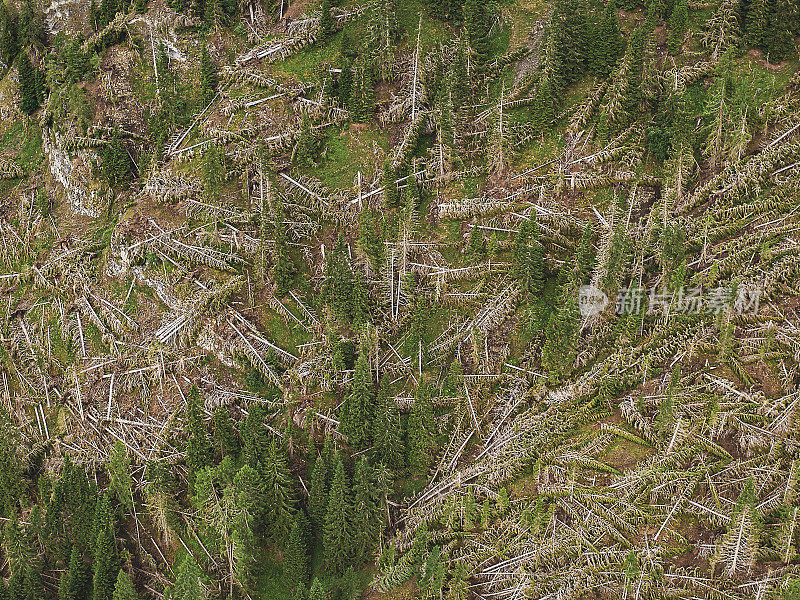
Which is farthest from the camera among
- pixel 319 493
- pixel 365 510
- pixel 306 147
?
pixel 306 147

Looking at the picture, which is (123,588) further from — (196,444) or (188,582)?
(196,444)

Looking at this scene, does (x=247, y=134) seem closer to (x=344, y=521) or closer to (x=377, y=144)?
(x=377, y=144)

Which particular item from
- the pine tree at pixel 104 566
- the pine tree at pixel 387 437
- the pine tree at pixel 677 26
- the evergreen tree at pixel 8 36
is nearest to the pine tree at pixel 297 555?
the pine tree at pixel 387 437

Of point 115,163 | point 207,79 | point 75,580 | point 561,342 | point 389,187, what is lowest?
point 75,580

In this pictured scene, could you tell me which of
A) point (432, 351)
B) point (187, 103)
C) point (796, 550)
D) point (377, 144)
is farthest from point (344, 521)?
point (187, 103)

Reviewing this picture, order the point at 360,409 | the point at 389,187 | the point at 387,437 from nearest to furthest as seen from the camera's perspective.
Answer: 1. the point at 387,437
2. the point at 360,409
3. the point at 389,187

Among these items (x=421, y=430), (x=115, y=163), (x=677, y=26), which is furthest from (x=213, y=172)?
(x=677, y=26)
